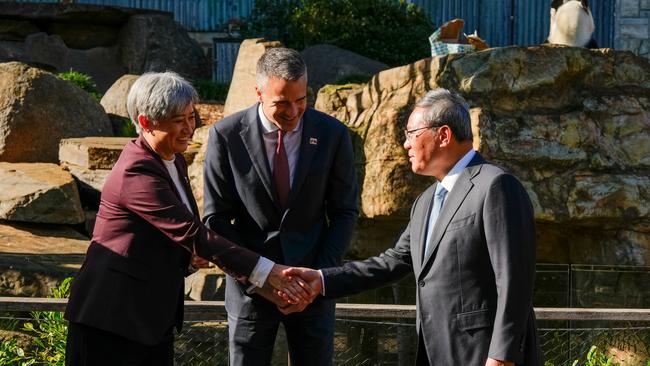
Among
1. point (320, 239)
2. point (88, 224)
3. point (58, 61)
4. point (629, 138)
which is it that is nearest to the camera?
point (320, 239)

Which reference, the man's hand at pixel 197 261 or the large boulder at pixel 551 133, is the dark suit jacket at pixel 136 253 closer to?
the man's hand at pixel 197 261

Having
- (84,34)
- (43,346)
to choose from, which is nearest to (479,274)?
(43,346)

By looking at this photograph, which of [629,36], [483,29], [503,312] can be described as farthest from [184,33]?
[503,312]

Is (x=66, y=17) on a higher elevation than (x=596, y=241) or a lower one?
higher

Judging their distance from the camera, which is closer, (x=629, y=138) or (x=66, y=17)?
(x=629, y=138)

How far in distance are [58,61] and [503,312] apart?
13345mm

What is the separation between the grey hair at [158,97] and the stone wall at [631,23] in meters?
14.1

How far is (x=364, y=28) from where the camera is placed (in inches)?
595

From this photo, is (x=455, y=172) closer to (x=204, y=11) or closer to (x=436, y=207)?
(x=436, y=207)

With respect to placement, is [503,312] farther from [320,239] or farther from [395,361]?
[395,361]

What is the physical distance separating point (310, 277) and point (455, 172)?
2.87 feet

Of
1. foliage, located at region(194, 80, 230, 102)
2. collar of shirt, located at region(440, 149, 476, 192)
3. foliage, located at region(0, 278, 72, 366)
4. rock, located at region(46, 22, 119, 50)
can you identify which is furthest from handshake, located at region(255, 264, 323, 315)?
rock, located at region(46, 22, 119, 50)

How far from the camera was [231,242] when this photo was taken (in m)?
4.62

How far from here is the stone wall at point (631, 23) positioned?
1733 cm
